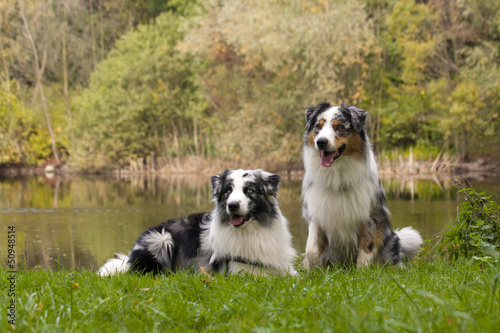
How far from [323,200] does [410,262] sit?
1.32m

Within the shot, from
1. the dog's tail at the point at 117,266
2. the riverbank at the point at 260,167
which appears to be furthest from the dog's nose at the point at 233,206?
the riverbank at the point at 260,167

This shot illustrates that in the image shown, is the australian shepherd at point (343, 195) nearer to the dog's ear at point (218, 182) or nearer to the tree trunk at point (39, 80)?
the dog's ear at point (218, 182)

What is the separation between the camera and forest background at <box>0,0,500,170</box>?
24.9 meters

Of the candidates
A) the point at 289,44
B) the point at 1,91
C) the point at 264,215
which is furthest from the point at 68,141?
the point at 264,215

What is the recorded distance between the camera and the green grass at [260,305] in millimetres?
2979

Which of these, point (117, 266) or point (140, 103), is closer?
point (117, 266)

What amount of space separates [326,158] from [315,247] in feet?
3.32

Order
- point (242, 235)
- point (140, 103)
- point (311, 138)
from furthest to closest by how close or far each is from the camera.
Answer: point (140, 103)
point (242, 235)
point (311, 138)

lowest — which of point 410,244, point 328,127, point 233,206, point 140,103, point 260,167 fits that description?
point 260,167

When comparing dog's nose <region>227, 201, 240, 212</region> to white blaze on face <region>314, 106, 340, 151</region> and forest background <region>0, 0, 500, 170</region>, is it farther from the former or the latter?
forest background <region>0, 0, 500, 170</region>

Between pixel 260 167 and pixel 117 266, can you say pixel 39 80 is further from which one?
pixel 117 266

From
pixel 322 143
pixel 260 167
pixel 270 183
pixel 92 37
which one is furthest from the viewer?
pixel 92 37

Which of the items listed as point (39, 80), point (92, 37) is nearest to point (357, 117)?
point (39, 80)

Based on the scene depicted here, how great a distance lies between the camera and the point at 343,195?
18.0 ft
